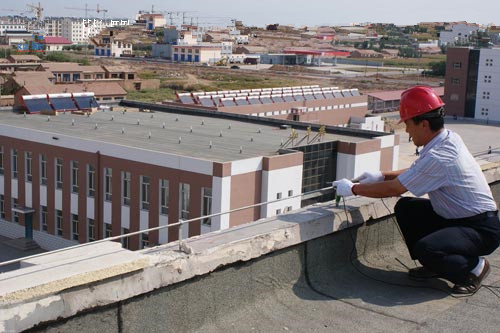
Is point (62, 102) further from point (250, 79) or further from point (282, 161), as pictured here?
point (250, 79)

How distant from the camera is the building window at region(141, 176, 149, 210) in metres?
21.2

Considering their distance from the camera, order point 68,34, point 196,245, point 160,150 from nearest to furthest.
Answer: point 196,245 → point 160,150 → point 68,34

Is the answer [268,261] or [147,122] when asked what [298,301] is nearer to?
[268,261]

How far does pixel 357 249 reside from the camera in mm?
5242

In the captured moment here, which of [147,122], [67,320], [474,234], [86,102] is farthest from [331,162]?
[67,320]

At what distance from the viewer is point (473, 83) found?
5850 centimetres

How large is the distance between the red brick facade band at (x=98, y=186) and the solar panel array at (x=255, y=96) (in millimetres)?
13703

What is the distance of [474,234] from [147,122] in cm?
2458

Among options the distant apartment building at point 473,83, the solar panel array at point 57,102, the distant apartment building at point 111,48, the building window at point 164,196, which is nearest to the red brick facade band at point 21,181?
the solar panel array at point 57,102

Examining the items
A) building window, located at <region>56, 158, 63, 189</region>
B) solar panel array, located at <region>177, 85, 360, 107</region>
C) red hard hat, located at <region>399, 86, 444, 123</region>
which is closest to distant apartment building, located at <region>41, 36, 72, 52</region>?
solar panel array, located at <region>177, 85, 360, 107</region>

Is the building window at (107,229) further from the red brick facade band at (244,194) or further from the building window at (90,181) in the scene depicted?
the red brick facade band at (244,194)

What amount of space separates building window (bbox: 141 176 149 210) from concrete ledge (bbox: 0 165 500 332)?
16.7 meters

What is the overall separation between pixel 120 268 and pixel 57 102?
29105 millimetres

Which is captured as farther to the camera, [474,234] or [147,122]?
[147,122]
